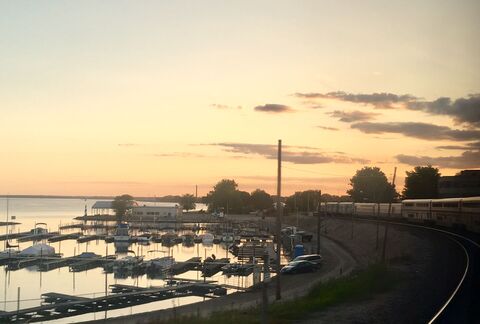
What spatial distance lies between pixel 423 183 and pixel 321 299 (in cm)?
9601

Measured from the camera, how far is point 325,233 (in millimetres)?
Result: 95375

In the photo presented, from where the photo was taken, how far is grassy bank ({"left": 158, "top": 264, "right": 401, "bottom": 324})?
21.7 m

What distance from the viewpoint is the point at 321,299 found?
2541 centimetres

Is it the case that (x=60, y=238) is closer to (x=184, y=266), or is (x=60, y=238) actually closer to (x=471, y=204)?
(x=184, y=266)

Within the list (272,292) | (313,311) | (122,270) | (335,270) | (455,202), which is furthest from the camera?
(122,270)

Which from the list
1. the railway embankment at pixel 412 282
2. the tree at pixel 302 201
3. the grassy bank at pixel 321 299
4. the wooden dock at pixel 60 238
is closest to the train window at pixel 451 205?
the railway embankment at pixel 412 282

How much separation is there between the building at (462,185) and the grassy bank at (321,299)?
58.4 metres

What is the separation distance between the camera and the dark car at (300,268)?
51.8 m

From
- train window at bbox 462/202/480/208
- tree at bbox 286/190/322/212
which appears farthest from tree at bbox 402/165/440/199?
train window at bbox 462/202/480/208

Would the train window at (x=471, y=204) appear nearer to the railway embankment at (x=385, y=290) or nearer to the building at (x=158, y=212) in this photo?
the railway embankment at (x=385, y=290)

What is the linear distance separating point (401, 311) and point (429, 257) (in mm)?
19275

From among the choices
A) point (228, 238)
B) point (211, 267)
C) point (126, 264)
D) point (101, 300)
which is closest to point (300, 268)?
point (211, 267)

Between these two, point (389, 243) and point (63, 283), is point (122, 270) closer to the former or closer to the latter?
point (63, 283)

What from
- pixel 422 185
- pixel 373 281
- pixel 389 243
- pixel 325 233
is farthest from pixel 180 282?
pixel 422 185
